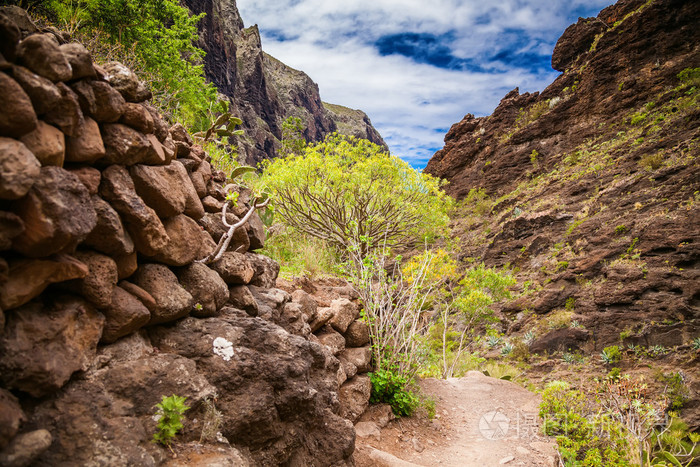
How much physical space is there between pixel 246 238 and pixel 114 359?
1893 mm

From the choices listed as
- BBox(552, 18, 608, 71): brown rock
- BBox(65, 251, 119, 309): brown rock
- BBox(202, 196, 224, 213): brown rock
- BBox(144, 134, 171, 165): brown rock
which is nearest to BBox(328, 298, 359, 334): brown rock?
BBox(202, 196, 224, 213): brown rock

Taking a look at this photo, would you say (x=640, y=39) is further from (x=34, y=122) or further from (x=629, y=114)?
(x=34, y=122)

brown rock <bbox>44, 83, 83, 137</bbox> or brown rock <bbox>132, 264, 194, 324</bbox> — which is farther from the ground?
brown rock <bbox>44, 83, 83, 137</bbox>

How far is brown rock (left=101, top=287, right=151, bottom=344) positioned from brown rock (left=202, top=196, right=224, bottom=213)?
144 centimetres

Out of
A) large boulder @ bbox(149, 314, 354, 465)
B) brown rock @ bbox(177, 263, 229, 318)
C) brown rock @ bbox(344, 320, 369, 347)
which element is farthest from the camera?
brown rock @ bbox(344, 320, 369, 347)

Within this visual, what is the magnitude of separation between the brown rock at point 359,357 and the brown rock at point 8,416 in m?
3.57

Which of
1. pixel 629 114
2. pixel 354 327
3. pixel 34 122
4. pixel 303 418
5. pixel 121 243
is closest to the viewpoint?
pixel 34 122

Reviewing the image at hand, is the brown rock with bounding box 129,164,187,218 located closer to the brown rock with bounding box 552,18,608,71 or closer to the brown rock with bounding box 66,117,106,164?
the brown rock with bounding box 66,117,106,164

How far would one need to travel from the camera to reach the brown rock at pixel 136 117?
7.43 ft

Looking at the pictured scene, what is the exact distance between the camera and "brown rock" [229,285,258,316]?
10.4 ft

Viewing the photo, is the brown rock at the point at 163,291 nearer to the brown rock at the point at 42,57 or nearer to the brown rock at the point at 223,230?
the brown rock at the point at 223,230

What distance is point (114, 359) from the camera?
2.01 m

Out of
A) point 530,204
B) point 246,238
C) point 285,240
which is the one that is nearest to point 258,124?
point 530,204

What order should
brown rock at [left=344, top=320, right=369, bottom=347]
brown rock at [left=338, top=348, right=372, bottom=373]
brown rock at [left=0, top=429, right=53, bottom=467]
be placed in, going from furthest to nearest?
brown rock at [left=344, top=320, right=369, bottom=347] < brown rock at [left=338, top=348, right=372, bottom=373] < brown rock at [left=0, top=429, right=53, bottom=467]
